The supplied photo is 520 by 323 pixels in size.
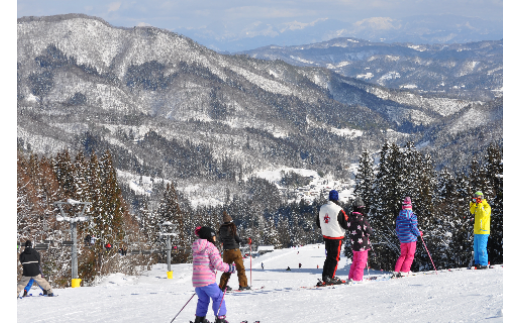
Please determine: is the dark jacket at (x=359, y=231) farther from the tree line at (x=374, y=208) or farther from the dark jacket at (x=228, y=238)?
the tree line at (x=374, y=208)

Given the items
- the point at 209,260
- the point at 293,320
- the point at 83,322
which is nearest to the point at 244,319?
the point at 293,320

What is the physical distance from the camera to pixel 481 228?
42.4 ft

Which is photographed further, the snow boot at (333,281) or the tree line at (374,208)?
the tree line at (374,208)

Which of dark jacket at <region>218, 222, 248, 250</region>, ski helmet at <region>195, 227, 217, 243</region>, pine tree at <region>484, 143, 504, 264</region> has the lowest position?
pine tree at <region>484, 143, 504, 264</region>

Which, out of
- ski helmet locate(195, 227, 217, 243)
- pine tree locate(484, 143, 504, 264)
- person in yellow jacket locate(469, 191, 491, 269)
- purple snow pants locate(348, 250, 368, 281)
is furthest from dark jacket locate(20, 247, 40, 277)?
pine tree locate(484, 143, 504, 264)

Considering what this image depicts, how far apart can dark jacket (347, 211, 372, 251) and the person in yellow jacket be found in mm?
3196

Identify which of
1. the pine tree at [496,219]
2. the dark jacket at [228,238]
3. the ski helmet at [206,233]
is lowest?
the pine tree at [496,219]

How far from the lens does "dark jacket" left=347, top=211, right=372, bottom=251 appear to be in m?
11.7

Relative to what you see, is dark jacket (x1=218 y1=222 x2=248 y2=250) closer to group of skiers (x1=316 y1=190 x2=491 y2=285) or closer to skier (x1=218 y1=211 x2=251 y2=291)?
skier (x1=218 y1=211 x2=251 y2=291)

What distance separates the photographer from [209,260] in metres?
8.27

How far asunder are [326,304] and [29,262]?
8218 mm

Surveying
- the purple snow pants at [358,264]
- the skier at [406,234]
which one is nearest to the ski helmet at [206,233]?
the purple snow pants at [358,264]

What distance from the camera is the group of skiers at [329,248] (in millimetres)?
8266
